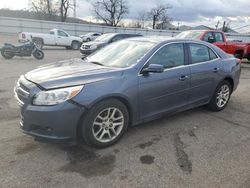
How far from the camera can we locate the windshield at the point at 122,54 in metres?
4.26

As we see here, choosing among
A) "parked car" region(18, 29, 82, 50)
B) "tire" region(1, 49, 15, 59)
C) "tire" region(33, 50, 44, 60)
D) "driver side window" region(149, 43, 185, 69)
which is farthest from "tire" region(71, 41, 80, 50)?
"driver side window" region(149, 43, 185, 69)

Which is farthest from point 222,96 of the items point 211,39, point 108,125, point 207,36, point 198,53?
point 211,39

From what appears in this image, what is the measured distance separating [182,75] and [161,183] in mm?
2149

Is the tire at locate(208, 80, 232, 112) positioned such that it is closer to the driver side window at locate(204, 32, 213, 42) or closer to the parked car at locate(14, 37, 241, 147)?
the parked car at locate(14, 37, 241, 147)

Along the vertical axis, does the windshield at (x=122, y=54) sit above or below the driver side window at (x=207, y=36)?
below

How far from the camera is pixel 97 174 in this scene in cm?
320

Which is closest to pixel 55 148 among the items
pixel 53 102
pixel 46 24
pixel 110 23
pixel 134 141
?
pixel 53 102

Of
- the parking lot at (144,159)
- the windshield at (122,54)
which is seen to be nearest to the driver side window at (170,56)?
the windshield at (122,54)

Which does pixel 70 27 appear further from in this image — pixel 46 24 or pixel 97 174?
pixel 97 174

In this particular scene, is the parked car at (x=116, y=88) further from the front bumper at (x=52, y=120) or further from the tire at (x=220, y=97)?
the tire at (x=220, y=97)

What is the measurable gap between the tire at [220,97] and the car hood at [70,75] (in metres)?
2.57

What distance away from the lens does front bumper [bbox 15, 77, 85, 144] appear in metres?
3.31

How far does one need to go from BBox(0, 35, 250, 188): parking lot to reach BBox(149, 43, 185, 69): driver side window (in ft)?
3.72

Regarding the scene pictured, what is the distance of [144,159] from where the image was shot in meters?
3.58
